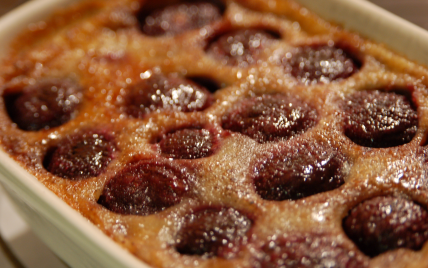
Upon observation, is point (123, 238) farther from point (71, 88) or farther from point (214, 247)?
point (71, 88)

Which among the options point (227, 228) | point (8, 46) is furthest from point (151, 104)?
point (8, 46)

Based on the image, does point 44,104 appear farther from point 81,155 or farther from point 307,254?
point 307,254

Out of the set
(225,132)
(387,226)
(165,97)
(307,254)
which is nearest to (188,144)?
(225,132)

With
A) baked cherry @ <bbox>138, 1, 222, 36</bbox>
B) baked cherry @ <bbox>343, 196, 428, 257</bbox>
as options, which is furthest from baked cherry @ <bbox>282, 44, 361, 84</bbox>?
baked cherry @ <bbox>343, 196, 428, 257</bbox>

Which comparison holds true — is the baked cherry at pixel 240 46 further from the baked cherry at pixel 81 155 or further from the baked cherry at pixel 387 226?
the baked cherry at pixel 387 226

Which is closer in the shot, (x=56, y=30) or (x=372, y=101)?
(x=372, y=101)
